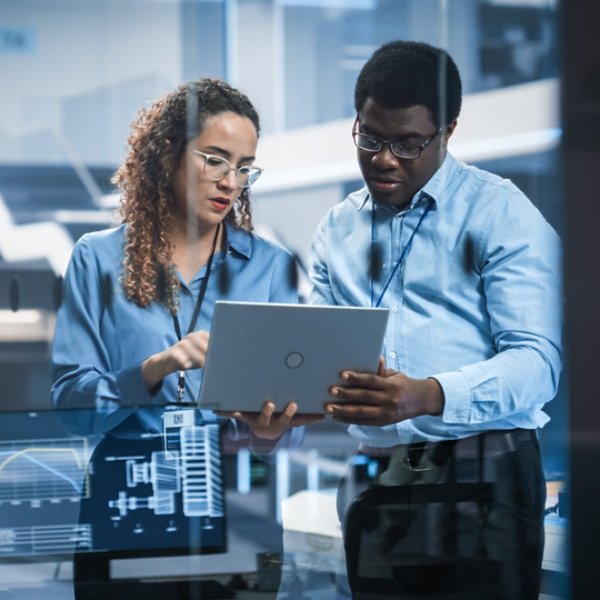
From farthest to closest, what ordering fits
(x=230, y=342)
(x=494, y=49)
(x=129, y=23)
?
1. (x=494, y=49)
2. (x=129, y=23)
3. (x=230, y=342)

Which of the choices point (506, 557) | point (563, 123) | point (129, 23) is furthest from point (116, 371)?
point (563, 123)

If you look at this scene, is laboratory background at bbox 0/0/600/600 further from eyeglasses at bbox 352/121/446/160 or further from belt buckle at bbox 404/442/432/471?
belt buckle at bbox 404/442/432/471

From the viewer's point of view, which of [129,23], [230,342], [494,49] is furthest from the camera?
[494,49]

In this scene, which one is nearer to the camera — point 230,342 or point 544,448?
point 230,342

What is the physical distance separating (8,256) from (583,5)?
172 centimetres

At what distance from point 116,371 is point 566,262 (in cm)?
126

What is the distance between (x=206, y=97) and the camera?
300 centimetres

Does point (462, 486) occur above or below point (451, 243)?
below

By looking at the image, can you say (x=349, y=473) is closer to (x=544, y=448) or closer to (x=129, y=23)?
(x=544, y=448)

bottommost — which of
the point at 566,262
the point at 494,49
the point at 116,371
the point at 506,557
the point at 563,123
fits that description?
the point at 506,557

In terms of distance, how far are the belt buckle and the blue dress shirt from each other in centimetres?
59

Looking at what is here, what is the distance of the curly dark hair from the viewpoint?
297 centimetres

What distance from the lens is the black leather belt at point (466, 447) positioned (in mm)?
3053

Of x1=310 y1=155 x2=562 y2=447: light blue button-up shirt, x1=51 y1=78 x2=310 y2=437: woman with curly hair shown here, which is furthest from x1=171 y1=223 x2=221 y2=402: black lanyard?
x1=310 y1=155 x2=562 y2=447: light blue button-up shirt
